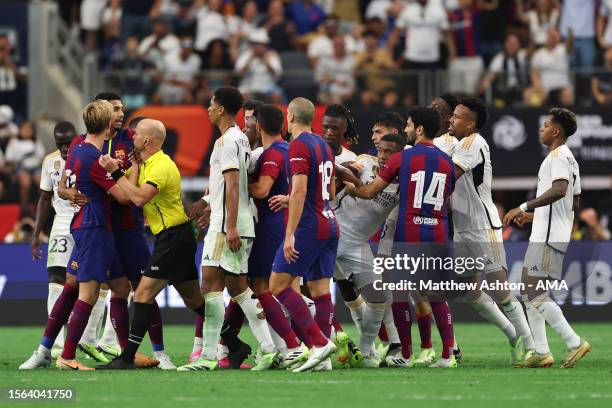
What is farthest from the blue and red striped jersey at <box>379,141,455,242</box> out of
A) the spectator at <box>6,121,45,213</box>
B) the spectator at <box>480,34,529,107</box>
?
the spectator at <box>6,121,45,213</box>

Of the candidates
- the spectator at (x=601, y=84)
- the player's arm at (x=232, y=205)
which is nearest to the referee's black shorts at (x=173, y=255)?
the player's arm at (x=232, y=205)

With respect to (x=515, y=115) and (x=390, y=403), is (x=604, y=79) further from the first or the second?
(x=390, y=403)

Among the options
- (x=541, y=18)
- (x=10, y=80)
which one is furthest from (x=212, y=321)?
(x=541, y=18)

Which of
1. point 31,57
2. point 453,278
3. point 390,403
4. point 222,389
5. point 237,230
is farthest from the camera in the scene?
point 31,57

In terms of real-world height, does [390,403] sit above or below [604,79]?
below

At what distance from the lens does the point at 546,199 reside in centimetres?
1241

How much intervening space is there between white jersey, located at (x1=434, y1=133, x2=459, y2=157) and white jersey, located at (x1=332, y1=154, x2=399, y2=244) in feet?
1.97

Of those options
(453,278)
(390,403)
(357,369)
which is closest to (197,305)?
(357,369)

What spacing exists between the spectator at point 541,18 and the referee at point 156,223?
1329 centimetres

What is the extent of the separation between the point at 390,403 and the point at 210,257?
2969 millimetres

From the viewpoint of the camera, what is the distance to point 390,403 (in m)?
9.53

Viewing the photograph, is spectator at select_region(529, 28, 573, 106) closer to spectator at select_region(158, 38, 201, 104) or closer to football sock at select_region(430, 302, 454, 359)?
spectator at select_region(158, 38, 201, 104)

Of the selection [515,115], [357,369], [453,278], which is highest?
[515,115]

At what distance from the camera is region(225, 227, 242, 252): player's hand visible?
11.8 metres
